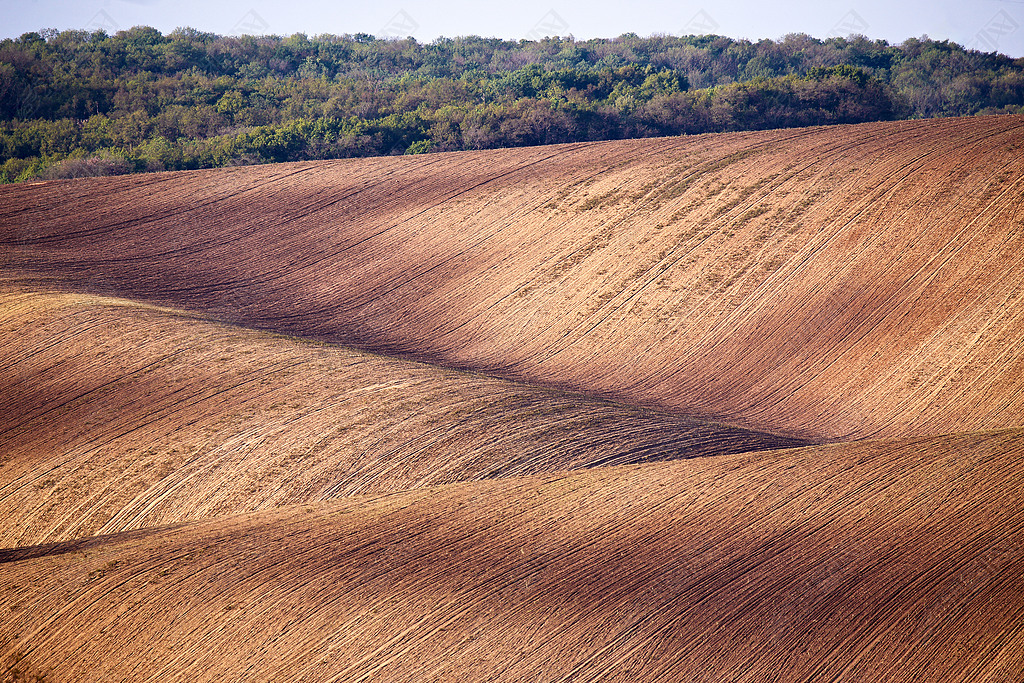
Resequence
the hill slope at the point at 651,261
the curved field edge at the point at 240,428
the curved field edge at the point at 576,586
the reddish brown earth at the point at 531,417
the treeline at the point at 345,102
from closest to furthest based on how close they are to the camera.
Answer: the curved field edge at the point at 576,586 < the reddish brown earth at the point at 531,417 < the curved field edge at the point at 240,428 < the hill slope at the point at 651,261 < the treeline at the point at 345,102

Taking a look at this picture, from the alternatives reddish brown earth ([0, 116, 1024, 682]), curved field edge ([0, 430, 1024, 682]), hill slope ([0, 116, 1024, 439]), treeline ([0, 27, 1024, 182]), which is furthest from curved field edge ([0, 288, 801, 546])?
treeline ([0, 27, 1024, 182])

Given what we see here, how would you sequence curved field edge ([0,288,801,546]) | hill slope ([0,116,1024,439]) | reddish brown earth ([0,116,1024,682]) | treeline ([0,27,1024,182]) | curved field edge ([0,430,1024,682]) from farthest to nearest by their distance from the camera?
treeline ([0,27,1024,182]), hill slope ([0,116,1024,439]), curved field edge ([0,288,801,546]), reddish brown earth ([0,116,1024,682]), curved field edge ([0,430,1024,682])

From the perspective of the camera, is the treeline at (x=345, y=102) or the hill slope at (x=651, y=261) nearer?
the hill slope at (x=651, y=261)

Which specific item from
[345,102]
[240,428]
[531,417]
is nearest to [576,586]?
[531,417]

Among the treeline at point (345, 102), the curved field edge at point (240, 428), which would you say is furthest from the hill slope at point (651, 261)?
the treeline at point (345, 102)

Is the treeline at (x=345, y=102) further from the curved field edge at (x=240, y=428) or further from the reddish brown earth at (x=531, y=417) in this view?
the curved field edge at (x=240, y=428)

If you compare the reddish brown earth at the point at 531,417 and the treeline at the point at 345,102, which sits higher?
the treeline at the point at 345,102

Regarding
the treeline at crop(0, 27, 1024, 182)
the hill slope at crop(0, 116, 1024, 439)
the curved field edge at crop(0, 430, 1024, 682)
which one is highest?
the treeline at crop(0, 27, 1024, 182)

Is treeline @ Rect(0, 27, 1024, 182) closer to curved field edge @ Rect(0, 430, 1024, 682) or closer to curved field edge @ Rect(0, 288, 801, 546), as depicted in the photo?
curved field edge @ Rect(0, 288, 801, 546)
